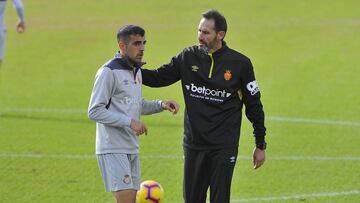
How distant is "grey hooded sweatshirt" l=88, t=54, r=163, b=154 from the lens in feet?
30.6

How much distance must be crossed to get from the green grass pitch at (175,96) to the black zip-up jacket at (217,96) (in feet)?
8.14

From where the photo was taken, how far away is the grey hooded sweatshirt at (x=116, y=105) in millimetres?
9320

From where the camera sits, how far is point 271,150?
48.5 ft

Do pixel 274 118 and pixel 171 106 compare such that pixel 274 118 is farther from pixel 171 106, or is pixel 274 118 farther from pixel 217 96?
pixel 217 96

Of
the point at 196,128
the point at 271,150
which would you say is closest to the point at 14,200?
the point at 196,128

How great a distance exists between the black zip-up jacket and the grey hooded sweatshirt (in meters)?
0.59

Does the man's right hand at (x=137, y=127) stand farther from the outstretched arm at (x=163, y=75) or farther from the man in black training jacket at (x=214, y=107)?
the outstretched arm at (x=163, y=75)

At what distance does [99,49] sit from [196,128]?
630 inches

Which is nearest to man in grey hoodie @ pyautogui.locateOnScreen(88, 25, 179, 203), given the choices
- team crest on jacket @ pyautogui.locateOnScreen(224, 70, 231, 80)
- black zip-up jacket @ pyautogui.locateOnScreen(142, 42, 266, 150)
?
black zip-up jacket @ pyautogui.locateOnScreen(142, 42, 266, 150)

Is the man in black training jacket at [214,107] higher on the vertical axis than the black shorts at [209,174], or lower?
higher

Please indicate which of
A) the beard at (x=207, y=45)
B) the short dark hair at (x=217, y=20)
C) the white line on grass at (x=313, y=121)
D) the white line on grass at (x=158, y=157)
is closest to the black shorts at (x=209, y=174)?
the beard at (x=207, y=45)

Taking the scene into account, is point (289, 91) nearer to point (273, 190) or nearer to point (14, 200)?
point (273, 190)

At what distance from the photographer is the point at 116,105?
31.3ft

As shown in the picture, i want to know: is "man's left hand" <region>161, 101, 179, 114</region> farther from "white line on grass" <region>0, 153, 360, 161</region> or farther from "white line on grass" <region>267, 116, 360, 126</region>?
"white line on grass" <region>267, 116, 360, 126</region>
